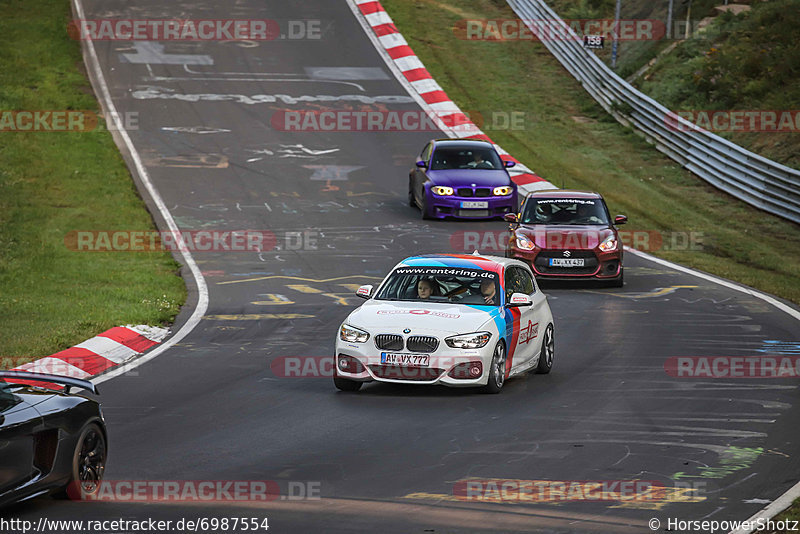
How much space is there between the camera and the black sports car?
7.85 m

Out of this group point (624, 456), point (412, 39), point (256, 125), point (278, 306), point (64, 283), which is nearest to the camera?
point (624, 456)

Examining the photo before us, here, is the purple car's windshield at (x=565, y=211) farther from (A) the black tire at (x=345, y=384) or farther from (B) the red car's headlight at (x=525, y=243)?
(A) the black tire at (x=345, y=384)

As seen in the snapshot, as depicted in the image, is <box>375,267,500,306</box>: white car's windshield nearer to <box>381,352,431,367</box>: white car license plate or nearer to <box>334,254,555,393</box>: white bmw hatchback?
<box>334,254,555,393</box>: white bmw hatchback

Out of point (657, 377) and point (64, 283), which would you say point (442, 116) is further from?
point (657, 377)

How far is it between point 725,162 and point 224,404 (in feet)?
73.3

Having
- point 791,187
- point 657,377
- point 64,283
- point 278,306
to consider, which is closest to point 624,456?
point 657,377

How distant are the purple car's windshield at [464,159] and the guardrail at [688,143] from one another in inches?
266

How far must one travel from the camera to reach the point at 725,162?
31.7 metres

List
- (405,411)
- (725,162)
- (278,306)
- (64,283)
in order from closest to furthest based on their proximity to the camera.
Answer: (405,411) < (278,306) < (64,283) < (725,162)

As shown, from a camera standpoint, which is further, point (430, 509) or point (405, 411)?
point (405, 411)

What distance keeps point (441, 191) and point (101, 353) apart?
13.5m

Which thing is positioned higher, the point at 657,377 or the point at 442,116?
the point at 442,116

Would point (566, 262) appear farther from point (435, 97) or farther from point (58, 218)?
point (435, 97)

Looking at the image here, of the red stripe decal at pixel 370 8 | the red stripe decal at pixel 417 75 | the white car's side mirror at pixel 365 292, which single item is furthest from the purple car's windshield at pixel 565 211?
the red stripe decal at pixel 370 8
